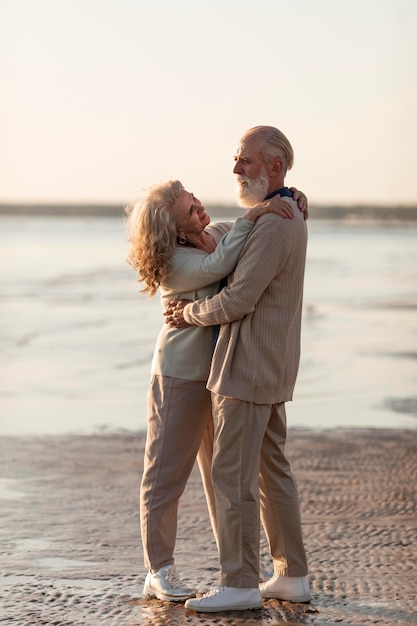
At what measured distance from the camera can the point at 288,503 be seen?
5062 millimetres

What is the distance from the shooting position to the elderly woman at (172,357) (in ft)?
16.2

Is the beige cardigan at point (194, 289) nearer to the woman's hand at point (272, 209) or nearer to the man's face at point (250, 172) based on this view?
the woman's hand at point (272, 209)

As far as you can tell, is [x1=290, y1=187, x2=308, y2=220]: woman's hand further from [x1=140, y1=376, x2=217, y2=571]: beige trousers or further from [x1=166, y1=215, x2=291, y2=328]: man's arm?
[x1=140, y1=376, x2=217, y2=571]: beige trousers

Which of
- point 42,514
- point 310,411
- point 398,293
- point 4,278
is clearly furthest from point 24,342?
point 4,278

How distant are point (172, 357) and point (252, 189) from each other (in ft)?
2.58

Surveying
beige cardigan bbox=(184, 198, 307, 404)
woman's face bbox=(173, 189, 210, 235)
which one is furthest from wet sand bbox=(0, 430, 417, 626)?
woman's face bbox=(173, 189, 210, 235)

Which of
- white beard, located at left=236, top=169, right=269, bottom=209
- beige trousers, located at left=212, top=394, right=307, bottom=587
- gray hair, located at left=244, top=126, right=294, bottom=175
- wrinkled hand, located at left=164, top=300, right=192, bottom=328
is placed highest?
gray hair, located at left=244, top=126, right=294, bottom=175

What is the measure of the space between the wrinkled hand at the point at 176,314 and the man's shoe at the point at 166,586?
1036mm

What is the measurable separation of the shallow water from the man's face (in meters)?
4.57

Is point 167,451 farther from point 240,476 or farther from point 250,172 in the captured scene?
point 250,172

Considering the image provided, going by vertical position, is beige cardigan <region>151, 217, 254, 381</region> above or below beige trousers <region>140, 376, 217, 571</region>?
above

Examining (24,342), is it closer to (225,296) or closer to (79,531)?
(79,531)

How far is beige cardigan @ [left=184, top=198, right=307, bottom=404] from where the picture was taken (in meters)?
4.75

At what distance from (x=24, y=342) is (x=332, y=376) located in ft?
15.5
